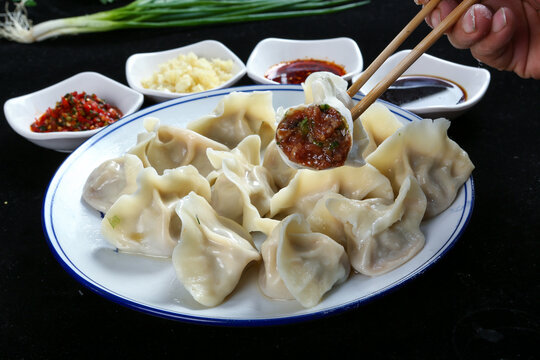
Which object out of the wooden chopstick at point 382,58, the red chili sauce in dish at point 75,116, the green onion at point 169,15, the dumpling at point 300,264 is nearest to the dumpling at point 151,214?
the dumpling at point 300,264

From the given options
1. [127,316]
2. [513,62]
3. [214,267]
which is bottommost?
[127,316]

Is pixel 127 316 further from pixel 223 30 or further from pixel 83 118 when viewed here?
pixel 223 30

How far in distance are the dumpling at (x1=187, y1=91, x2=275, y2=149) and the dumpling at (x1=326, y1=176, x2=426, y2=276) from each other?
0.89 m

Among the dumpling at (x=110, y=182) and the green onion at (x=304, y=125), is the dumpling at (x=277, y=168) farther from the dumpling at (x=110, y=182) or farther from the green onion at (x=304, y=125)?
the green onion at (x=304, y=125)

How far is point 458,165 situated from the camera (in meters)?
2.54

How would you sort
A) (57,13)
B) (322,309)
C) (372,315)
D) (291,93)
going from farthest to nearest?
(57,13) → (291,93) → (372,315) → (322,309)

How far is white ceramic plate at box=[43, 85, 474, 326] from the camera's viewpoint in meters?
1.98

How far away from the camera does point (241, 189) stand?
100 inches

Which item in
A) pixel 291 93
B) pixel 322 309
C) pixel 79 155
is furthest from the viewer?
pixel 291 93

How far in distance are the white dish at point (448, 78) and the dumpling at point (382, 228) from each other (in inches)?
32.1

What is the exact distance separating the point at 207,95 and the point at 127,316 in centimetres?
140

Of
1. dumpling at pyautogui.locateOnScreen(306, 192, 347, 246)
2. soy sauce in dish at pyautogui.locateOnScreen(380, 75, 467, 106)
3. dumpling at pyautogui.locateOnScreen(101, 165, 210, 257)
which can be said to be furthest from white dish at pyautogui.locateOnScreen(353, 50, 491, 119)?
dumpling at pyautogui.locateOnScreen(101, 165, 210, 257)

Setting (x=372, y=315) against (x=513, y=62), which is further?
(x=513, y=62)

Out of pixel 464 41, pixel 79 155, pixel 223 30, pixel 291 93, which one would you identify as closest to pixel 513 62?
pixel 464 41
